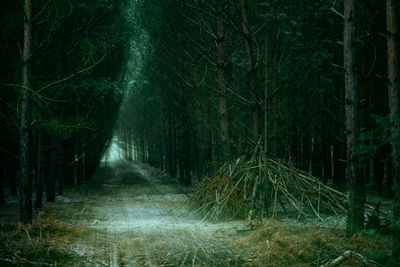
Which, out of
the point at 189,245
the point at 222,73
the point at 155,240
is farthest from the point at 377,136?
the point at 222,73

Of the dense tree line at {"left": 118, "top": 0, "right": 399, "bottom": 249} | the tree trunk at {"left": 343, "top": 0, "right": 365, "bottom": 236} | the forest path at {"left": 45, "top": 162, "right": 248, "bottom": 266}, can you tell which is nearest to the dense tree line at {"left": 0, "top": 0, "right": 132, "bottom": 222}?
the forest path at {"left": 45, "top": 162, "right": 248, "bottom": 266}

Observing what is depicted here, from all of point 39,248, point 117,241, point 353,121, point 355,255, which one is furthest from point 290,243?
point 39,248

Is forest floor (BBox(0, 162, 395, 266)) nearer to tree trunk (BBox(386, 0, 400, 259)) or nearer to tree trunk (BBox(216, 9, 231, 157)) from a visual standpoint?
tree trunk (BBox(386, 0, 400, 259))

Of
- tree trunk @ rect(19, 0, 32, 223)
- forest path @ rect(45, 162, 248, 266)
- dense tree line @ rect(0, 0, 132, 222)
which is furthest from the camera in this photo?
dense tree line @ rect(0, 0, 132, 222)

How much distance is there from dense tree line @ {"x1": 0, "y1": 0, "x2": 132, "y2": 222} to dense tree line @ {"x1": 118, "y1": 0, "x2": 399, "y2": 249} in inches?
107

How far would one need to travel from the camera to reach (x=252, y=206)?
34.4 feet

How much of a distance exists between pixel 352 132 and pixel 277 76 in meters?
9.56

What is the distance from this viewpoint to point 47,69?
16.5 meters

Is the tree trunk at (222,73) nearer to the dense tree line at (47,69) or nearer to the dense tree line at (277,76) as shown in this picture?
the dense tree line at (277,76)

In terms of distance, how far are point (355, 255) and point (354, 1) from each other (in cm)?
465

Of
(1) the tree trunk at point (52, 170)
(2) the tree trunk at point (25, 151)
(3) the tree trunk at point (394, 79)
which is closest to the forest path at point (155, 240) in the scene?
(2) the tree trunk at point (25, 151)

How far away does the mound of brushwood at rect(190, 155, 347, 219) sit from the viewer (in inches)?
404

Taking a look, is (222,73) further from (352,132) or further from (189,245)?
(189,245)

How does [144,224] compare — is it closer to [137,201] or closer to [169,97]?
[137,201]
